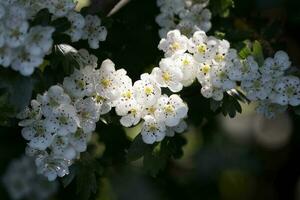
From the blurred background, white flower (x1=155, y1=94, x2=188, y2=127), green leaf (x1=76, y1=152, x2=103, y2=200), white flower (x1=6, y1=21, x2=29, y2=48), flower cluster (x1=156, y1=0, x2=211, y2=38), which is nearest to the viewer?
white flower (x1=6, y1=21, x2=29, y2=48)

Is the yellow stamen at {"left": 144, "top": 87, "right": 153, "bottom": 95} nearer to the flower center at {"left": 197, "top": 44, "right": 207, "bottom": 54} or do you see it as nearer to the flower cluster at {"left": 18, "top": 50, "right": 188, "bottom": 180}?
the flower cluster at {"left": 18, "top": 50, "right": 188, "bottom": 180}

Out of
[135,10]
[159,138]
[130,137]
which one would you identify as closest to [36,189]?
[130,137]

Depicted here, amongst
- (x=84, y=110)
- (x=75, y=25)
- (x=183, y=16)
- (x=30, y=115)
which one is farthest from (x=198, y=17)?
(x=30, y=115)

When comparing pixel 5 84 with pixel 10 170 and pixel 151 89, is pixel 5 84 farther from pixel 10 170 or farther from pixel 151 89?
pixel 10 170

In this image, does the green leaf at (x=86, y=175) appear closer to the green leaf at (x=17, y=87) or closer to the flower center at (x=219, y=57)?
the green leaf at (x=17, y=87)

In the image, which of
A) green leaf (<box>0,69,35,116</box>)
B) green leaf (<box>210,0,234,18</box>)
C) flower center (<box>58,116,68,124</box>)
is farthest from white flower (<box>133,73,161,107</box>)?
green leaf (<box>210,0,234,18</box>)

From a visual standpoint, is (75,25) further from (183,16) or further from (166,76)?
(183,16)
